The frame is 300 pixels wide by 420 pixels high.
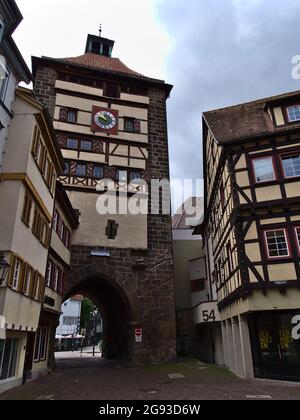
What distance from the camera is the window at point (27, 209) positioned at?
11469 mm

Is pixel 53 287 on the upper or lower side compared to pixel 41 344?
upper

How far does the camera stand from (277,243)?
13398mm

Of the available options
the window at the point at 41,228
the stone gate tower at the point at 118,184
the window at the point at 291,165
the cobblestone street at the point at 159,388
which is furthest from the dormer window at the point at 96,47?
the cobblestone street at the point at 159,388

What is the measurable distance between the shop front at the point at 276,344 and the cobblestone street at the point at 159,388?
21.9 inches

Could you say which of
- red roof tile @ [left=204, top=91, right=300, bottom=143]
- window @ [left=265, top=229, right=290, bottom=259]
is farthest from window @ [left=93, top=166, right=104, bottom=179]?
window @ [left=265, top=229, right=290, bottom=259]

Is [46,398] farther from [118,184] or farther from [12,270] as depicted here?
[118,184]

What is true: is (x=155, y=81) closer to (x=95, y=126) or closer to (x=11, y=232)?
(x=95, y=126)

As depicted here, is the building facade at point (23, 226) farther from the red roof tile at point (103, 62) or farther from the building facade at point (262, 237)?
the red roof tile at point (103, 62)

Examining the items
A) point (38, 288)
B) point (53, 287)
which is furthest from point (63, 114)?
point (38, 288)

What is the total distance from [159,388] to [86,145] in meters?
15.5

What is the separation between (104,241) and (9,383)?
10439mm

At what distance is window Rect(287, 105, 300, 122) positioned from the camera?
15518mm

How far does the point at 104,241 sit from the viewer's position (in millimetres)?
21078
